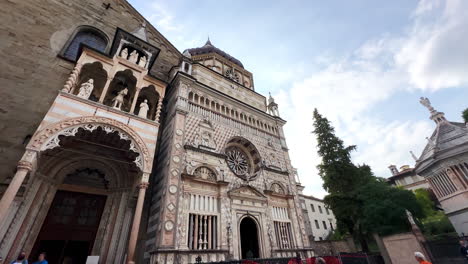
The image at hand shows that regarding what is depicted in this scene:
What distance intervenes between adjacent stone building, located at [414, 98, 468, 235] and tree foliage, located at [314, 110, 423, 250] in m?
6.19

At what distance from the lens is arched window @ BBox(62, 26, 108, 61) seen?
11.5 meters

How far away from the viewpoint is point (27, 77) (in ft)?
29.9

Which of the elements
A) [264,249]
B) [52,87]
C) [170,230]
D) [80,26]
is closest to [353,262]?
[264,249]

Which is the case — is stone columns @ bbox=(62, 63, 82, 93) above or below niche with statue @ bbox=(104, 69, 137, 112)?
below

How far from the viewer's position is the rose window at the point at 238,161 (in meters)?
13.1

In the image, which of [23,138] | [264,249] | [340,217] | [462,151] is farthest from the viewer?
[462,151]

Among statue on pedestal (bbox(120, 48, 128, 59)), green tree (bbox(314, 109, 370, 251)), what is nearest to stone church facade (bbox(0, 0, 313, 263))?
statue on pedestal (bbox(120, 48, 128, 59))

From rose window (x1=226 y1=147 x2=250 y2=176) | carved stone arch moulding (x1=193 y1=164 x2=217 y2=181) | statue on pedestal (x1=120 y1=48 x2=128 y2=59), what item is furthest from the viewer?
rose window (x1=226 y1=147 x2=250 y2=176)

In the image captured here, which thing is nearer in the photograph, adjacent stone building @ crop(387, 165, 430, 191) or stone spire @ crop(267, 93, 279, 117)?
stone spire @ crop(267, 93, 279, 117)

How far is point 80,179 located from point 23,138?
9.12 feet

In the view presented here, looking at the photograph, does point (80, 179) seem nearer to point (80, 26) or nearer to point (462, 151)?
point (80, 26)

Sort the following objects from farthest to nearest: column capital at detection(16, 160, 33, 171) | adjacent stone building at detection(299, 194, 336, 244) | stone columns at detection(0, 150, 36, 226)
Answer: adjacent stone building at detection(299, 194, 336, 244) → column capital at detection(16, 160, 33, 171) → stone columns at detection(0, 150, 36, 226)

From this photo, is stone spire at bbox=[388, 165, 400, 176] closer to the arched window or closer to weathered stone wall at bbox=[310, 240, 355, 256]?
weathered stone wall at bbox=[310, 240, 355, 256]

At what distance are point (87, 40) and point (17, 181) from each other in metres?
10.9
